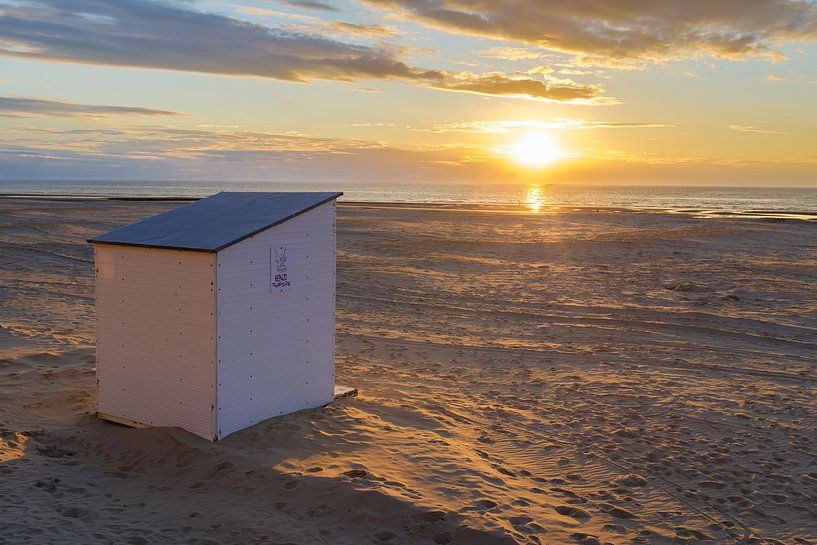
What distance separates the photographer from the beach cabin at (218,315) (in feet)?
23.8

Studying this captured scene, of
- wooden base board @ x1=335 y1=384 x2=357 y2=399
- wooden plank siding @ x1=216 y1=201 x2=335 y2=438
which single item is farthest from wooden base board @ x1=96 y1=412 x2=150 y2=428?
wooden base board @ x1=335 y1=384 x2=357 y2=399

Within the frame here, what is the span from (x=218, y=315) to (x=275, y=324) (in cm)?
86

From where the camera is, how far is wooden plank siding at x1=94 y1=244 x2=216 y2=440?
724cm

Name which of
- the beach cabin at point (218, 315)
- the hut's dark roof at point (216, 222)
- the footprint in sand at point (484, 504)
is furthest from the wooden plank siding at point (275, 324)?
the footprint in sand at point (484, 504)

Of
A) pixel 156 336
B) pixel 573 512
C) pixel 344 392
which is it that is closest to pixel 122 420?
pixel 156 336

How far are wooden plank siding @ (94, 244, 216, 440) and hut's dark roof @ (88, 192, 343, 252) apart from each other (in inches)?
4.8

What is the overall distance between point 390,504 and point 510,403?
3690mm

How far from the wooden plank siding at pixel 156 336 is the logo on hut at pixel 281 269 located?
2.94ft

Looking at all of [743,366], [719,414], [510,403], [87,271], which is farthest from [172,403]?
[87,271]

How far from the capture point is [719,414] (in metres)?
9.12

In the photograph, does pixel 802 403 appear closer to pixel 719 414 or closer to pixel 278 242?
pixel 719 414

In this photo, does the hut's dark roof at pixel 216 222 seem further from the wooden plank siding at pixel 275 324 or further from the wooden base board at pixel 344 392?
the wooden base board at pixel 344 392

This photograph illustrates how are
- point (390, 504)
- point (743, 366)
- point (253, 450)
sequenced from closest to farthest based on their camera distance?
1. point (390, 504)
2. point (253, 450)
3. point (743, 366)

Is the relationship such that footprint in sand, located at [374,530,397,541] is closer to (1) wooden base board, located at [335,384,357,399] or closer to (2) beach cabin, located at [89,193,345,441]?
(2) beach cabin, located at [89,193,345,441]
